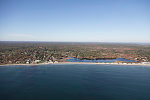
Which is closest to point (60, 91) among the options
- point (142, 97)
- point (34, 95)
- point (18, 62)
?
point (34, 95)

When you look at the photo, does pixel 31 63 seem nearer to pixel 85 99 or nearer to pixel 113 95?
pixel 85 99

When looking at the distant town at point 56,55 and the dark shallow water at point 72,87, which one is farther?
the distant town at point 56,55

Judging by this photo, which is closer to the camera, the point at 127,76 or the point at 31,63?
the point at 127,76

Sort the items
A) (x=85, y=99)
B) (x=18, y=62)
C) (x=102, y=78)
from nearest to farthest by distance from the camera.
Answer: (x=85, y=99)
(x=102, y=78)
(x=18, y=62)

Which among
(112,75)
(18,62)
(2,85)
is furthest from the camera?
(18,62)

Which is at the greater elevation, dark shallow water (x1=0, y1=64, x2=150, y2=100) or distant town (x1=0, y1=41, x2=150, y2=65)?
distant town (x1=0, y1=41, x2=150, y2=65)

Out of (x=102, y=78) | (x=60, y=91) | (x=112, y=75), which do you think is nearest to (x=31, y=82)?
(x=60, y=91)

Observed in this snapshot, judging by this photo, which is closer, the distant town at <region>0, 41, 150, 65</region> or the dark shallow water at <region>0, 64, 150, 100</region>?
the dark shallow water at <region>0, 64, 150, 100</region>

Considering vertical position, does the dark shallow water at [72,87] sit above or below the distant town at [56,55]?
below

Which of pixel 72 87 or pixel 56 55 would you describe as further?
pixel 56 55

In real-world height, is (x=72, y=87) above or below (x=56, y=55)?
below
